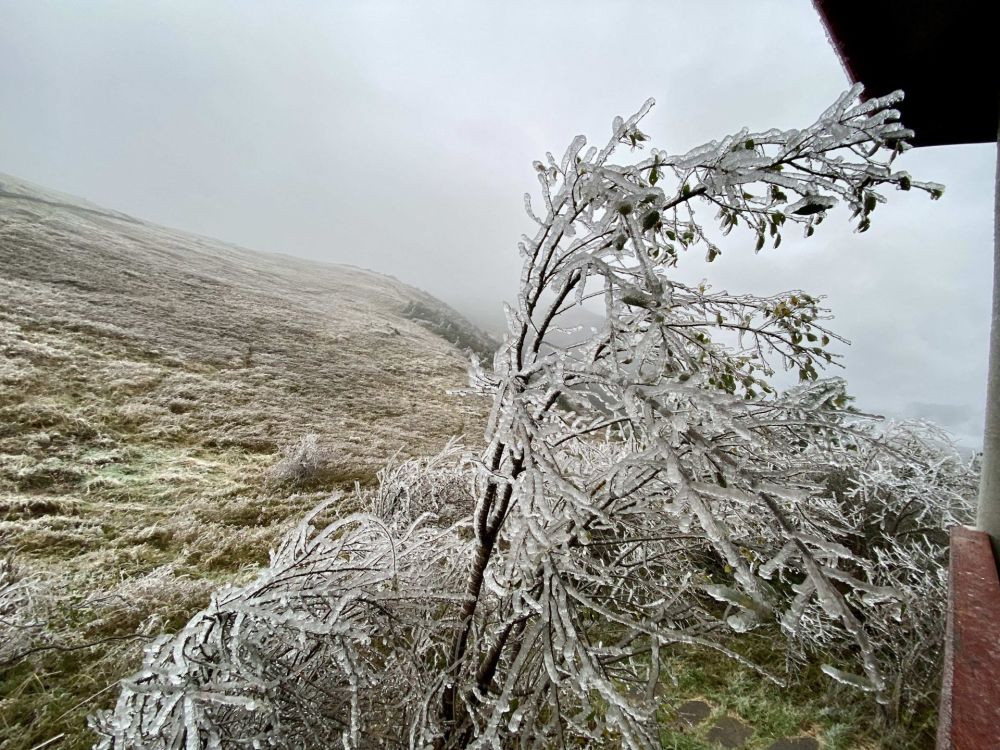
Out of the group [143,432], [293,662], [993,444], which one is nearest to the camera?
[993,444]

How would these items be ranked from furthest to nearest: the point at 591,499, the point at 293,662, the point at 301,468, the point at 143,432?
the point at 143,432
the point at 301,468
the point at 293,662
the point at 591,499

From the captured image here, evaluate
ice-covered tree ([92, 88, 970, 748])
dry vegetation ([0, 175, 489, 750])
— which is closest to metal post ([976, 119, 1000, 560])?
ice-covered tree ([92, 88, 970, 748])

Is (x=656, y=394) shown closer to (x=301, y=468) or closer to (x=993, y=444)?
(x=993, y=444)

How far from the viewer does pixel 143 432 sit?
9.77m

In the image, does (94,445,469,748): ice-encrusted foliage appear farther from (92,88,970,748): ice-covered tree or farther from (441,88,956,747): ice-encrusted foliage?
(441,88,956,747): ice-encrusted foliage

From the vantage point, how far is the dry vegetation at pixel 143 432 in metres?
4.46

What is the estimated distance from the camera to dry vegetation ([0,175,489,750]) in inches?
176

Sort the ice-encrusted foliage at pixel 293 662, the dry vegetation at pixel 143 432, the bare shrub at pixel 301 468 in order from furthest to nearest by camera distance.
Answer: the bare shrub at pixel 301 468, the dry vegetation at pixel 143 432, the ice-encrusted foliage at pixel 293 662

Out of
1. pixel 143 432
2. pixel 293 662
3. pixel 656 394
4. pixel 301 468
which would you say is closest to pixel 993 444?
pixel 656 394

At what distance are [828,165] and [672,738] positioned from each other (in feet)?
17.5

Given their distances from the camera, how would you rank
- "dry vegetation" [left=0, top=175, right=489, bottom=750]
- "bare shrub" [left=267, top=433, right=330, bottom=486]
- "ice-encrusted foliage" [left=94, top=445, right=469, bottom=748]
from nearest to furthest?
"ice-encrusted foliage" [left=94, top=445, right=469, bottom=748]
"dry vegetation" [left=0, top=175, right=489, bottom=750]
"bare shrub" [left=267, top=433, right=330, bottom=486]

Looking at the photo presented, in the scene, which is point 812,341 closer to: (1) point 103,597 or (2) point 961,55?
(2) point 961,55

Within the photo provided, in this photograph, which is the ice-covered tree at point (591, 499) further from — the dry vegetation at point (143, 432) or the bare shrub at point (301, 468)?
the bare shrub at point (301, 468)

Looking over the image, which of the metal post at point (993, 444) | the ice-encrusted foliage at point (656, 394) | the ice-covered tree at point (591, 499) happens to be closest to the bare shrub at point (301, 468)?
the ice-covered tree at point (591, 499)
